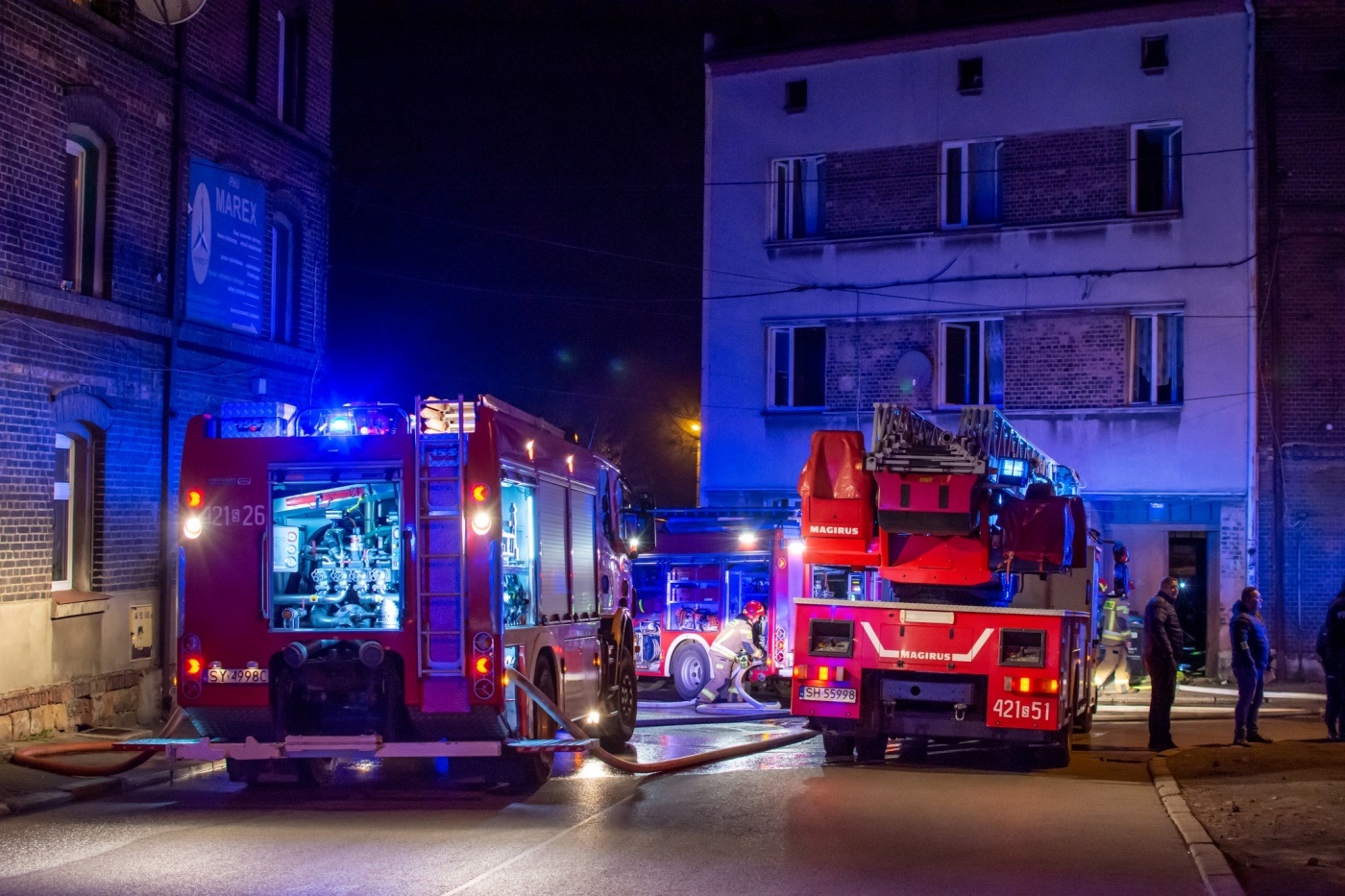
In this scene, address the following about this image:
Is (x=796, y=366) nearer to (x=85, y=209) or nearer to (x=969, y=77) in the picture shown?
(x=969, y=77)

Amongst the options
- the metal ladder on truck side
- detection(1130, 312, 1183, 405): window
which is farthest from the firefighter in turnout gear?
the metal ladder on truck side

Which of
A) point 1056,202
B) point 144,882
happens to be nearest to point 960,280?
point 1056,202

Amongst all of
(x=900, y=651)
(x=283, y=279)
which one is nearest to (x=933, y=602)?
(x=900, y=651)

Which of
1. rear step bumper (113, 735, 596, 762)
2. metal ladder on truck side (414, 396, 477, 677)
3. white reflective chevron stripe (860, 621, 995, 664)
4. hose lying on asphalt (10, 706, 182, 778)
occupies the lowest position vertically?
hose lying on asphalt (10, 706, 182, 778)

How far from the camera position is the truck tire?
19.6 metres

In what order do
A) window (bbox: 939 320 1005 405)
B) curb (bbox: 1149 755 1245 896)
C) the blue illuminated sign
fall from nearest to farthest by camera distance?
curb (bbox: 1149 755 1245 896) < the blue illuminated sign < window (bbox: 939 320 1005 405)

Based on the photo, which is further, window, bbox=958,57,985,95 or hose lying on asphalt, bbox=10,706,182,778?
window, bbox=958,57,985,95

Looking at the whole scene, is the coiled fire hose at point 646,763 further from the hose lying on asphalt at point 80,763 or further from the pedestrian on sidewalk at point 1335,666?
the pedestrian on sidewalk at point 1335,666

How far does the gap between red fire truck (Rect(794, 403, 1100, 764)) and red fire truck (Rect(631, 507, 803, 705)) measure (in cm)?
624

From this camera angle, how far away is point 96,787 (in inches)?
432

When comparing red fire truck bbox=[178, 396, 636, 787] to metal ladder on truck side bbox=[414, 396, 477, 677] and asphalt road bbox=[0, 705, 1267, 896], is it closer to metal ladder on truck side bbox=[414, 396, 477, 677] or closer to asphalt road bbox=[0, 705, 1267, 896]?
metal ladder on truck side bbox=[414, 396, 477, 677]

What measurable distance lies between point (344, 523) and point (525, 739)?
2.18 meters

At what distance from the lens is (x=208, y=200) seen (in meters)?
16.8

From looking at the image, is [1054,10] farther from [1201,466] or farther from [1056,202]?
[1201,466]
